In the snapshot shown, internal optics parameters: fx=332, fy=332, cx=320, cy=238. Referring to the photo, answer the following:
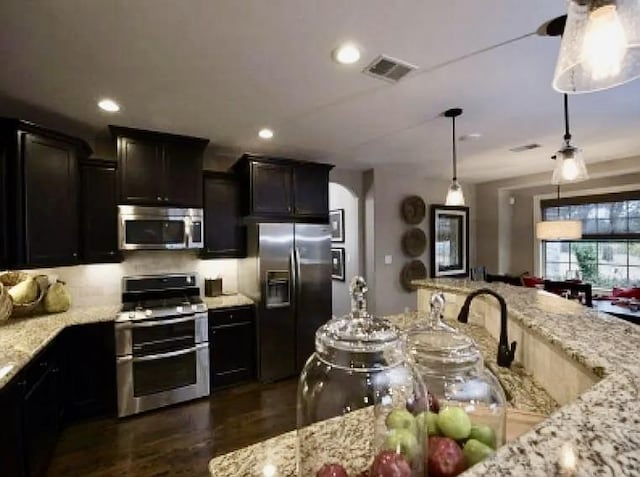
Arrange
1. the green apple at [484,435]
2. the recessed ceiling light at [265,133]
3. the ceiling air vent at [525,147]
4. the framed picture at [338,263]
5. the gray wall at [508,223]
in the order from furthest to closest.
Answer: the gray wall at [508,223] → the framed picture at [338,263] → the ceiling air vent at [525,147] → the recessed ceiling light at [265,133] → the green apple at [484,435]

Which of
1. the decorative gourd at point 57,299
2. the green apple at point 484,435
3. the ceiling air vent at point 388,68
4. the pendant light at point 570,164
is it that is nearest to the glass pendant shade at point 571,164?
the pendant light at point 570,164

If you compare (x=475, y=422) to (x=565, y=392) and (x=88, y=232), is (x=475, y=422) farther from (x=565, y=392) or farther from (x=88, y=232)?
(x=88, y=232)

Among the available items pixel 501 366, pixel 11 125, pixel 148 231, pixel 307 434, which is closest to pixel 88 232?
pixel 148 231

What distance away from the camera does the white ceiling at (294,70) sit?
1581 millimetres

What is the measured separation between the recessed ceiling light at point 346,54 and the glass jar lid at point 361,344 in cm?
159

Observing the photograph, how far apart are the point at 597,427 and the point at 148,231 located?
135 inches

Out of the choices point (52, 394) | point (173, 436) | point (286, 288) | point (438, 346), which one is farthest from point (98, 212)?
point (438, 346)

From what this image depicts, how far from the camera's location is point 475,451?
2.31 feet

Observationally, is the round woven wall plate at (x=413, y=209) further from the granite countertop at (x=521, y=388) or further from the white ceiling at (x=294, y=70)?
the granite countertop at (x=521, y=388)

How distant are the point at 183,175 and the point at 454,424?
3.26 metres

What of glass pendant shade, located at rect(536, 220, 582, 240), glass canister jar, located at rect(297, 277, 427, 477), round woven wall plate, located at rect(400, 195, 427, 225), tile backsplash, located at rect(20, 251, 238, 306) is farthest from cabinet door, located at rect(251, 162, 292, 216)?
glass pendant shade, located at rect(536, 220, 582, 240)

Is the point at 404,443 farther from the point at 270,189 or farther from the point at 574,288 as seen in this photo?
the point at 574,288

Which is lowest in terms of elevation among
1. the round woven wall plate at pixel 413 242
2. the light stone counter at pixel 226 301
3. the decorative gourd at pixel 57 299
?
Answer: the light stone counter at pixel 226 301

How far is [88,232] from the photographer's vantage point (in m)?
3.06
